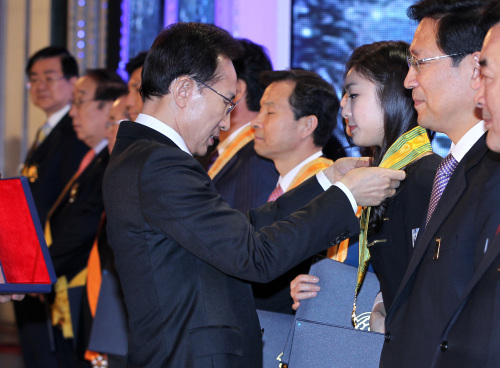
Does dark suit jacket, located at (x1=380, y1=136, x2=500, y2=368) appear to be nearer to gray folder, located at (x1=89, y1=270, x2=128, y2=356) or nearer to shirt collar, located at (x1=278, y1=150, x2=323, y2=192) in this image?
shirt collar, located at (x1=278, y1=150, x2=323, y2=192)

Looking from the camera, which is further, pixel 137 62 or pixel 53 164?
pixel 53 164

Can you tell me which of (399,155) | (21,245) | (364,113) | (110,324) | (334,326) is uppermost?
(364,113)

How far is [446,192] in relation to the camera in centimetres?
179

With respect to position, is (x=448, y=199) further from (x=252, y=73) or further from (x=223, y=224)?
(x=252, y=73)

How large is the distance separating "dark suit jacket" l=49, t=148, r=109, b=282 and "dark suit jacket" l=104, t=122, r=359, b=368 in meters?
2.27

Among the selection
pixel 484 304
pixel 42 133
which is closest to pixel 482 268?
pixel 484 304

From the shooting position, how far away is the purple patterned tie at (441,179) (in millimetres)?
1897

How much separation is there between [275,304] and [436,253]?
1400 millimetres

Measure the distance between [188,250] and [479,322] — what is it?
78 cm

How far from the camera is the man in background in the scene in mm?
3260

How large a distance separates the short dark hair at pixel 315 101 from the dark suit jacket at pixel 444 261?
1536 millimetres

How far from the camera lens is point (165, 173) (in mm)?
1945

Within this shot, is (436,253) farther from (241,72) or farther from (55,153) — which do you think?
(55,153)

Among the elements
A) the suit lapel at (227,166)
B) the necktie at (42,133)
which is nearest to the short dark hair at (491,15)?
the suit lapel at (227,166)
